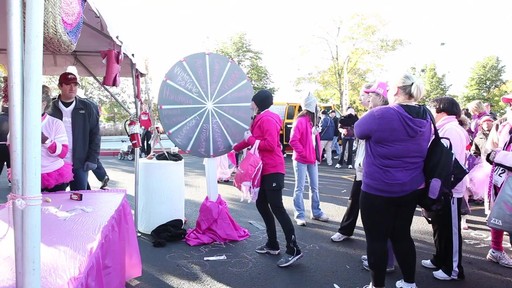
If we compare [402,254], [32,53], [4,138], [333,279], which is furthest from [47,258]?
[4,138]

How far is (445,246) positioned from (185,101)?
2931 millimetres

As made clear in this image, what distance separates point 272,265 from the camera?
12.6 feet

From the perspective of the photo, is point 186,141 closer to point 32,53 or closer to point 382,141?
point 382,141

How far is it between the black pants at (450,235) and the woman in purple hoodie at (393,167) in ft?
2.77

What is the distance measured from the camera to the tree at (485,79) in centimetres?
5481

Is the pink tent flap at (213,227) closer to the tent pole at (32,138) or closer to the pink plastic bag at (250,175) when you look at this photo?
the pink plastic bag at (250,175)

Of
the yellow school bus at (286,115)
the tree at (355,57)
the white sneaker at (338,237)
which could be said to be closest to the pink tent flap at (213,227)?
the white sneaker at (338,237)

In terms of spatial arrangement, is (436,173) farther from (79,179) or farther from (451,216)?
(79,179)

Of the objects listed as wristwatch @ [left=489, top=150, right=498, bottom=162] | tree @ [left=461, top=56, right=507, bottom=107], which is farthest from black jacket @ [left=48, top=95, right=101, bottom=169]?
tree @ [left=461, top=56, right=507, bottom=107]

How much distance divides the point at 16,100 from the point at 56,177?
7.83ft

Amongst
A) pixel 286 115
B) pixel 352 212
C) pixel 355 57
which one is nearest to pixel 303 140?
pixel 352 212

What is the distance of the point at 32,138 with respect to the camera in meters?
1.32

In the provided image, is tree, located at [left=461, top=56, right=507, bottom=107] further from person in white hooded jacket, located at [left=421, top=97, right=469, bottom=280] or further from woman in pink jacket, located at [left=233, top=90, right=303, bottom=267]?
woman in pink jacket, located at [left=233, top=90, right=303, bottom=267]

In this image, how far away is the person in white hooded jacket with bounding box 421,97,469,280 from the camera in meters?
3.45
